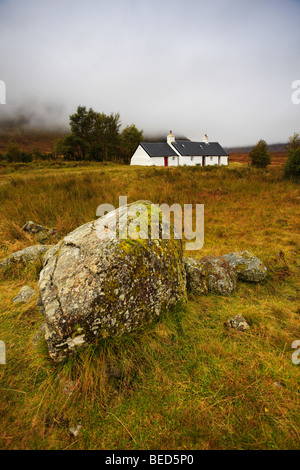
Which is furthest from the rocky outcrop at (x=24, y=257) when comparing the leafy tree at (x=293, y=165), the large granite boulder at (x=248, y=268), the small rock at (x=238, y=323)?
the leafy tree at (x=293, y=165)

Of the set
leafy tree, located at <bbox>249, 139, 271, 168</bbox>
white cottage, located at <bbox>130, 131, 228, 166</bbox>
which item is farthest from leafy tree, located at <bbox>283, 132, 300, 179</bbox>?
white cottage, located at <bbox>130, 131, 228, 166</bbox>

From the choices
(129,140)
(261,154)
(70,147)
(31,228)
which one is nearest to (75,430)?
(31,228)

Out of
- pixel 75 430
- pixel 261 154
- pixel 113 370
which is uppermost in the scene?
pixel 261 154

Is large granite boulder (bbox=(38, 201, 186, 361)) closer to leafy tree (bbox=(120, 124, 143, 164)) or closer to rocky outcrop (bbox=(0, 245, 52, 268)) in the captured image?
rocky outcrop (bbox=(0, 245, 52, 268))

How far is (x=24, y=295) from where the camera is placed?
3807 millimetres

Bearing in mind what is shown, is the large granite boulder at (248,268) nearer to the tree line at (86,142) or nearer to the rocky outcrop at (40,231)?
the rocky outcrop at (40,231)

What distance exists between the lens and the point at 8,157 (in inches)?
1774

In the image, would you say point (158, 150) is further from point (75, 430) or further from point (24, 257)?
point (75, 430)

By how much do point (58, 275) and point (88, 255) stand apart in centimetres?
44

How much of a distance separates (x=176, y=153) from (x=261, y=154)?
624 inches

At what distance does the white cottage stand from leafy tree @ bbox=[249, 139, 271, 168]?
12883mm

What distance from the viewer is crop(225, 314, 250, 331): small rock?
2924 millimetres

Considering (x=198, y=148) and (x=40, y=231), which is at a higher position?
(x=198, y=148)

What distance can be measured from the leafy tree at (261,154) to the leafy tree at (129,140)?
27.6 meters
